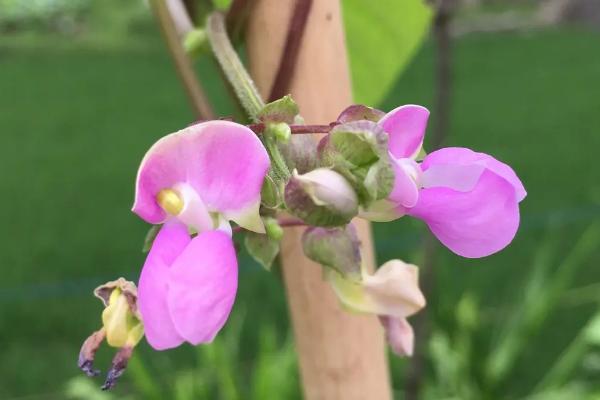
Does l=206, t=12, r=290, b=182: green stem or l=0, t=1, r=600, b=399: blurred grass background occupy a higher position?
l=206, t=12, r=290, b=182: green stem

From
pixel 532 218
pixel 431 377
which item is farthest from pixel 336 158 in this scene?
pixel 532 218

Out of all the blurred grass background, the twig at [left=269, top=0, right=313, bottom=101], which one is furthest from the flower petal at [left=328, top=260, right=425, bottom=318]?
the blurred grass background

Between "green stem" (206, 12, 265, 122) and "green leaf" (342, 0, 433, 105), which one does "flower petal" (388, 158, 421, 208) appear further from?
"green leaf" (342, 0, 433, 105)

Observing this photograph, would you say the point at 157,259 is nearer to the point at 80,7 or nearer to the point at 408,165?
the point at 408,165

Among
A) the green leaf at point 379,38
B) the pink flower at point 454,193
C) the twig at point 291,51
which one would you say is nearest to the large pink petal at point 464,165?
the pink flower at point 454,193

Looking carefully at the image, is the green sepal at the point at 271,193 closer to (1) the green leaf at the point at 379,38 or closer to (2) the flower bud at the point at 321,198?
(2) the flower bud at the point at 321,198

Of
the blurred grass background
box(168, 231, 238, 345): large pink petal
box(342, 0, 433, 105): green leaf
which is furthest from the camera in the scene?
the blurred grass background

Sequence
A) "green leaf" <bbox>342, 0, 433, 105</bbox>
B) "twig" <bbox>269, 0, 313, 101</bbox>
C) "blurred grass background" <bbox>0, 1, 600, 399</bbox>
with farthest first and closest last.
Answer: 1. "blurred grass background" <bbox>0, 1, 600, 399</bbox>
2. "green leaf" <bbox>342, 0, 433, 105</bbox>
3. "twig" <bbox>269, 0, 313, 101</bbox>
